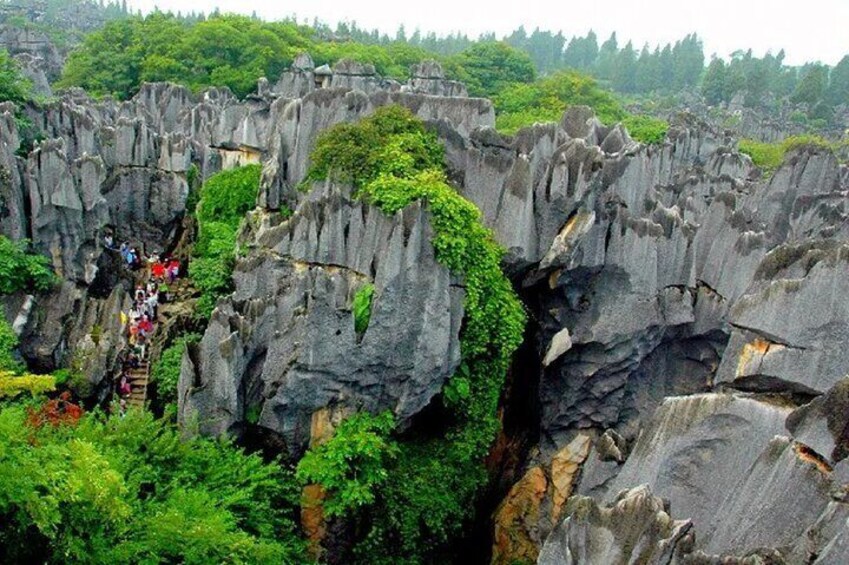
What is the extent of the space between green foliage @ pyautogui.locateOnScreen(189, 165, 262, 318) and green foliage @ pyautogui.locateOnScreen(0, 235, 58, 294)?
3588 millimetres

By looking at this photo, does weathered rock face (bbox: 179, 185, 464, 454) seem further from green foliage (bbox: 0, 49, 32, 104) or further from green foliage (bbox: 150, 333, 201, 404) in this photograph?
green foliage (bbox: 0, 49, 32, 104)

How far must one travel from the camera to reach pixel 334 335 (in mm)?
12719

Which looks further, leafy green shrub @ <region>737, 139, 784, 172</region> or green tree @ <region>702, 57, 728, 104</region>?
green tree @ <region>702, 57, 728, 104</region>

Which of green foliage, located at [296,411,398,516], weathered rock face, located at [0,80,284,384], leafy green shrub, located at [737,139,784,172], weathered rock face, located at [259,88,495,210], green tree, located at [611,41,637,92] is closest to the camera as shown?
green foliage, located at [296,411,398,516]

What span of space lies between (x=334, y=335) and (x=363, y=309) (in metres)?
0.69

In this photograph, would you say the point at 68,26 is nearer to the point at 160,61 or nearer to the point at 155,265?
the point at 160,61

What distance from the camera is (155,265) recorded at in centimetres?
2231

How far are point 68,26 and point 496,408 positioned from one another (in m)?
105

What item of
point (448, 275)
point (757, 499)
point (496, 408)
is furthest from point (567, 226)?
point (757, 499)

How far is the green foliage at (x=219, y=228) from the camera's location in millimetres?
17484

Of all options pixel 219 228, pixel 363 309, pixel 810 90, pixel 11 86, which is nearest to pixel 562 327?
pixel 363 309

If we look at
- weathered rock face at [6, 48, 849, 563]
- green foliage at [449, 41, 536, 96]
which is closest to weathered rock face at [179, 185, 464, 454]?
weathered rock face at [6, 48, 849, 563]

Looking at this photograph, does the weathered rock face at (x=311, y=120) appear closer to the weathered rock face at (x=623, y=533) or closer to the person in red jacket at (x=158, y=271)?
the person in red jacket at (x=158, y=271)

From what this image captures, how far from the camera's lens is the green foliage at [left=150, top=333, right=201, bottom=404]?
15.3m
